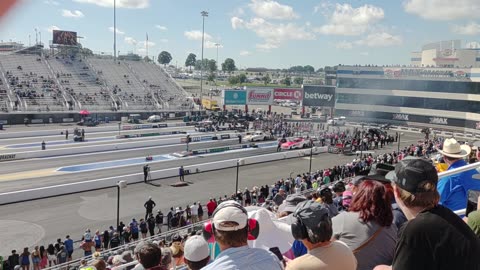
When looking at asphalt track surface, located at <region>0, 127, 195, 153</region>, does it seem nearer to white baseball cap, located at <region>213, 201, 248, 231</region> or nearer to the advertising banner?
the advertising banner

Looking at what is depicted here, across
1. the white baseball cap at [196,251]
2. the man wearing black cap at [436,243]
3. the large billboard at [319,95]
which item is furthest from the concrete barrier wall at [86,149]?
the man wearing black cap at [436,243]

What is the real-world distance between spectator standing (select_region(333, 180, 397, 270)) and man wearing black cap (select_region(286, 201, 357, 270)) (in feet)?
1.63

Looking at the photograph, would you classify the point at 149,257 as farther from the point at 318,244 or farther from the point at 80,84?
the point at 80,84

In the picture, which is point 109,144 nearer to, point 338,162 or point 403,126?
point 338,162

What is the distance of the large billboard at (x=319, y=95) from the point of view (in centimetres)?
6544

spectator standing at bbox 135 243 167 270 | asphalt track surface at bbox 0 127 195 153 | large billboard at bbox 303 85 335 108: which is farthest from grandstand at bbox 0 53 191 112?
spectator standing at bbox 135 243 167 270

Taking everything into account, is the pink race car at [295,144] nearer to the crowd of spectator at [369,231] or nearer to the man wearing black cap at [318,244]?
the crowd of spectator at [369,231]

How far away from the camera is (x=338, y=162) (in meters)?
34.4

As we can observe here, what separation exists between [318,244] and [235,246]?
2.39ft

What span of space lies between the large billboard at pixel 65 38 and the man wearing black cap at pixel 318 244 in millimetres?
73661

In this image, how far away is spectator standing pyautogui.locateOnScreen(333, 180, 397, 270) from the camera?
12.3 feet

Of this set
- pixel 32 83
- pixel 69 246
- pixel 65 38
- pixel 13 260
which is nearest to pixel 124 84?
pixel 65 38

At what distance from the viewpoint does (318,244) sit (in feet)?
10.8

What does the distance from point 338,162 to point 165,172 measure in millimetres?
14416
